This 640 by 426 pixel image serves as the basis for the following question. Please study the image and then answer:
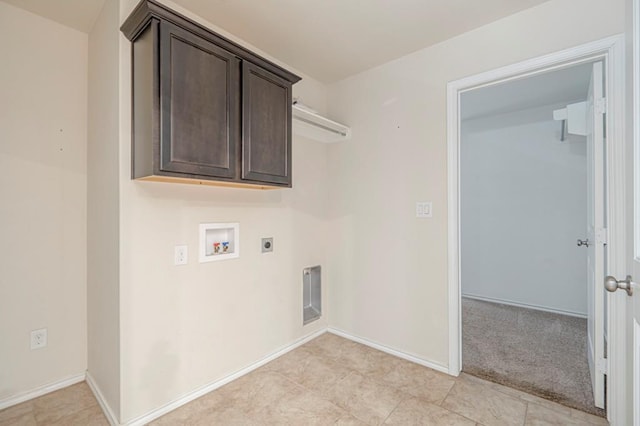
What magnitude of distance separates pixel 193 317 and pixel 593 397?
266 cm

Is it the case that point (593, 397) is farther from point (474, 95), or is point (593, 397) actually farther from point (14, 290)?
point (14, 290)

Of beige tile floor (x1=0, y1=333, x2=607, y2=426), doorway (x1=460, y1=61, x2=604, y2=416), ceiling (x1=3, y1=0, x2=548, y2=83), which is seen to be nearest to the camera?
beige tile floor (x1=0, y1=333, x2=607, y2=426)

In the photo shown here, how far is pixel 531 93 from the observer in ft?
10.8

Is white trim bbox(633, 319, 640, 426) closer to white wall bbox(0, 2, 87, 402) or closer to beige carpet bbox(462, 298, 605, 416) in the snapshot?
beige carpet bbox(462, 298, 605, 416)

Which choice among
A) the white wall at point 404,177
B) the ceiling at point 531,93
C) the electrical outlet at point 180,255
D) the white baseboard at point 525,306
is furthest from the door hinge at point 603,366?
the electrical outlet at point 180,255

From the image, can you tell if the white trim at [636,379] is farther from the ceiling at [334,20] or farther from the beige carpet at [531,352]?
the ceiling at [334,20]

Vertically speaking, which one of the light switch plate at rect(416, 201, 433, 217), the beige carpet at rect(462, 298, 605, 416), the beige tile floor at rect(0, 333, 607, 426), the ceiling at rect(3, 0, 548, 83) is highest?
the ceiling at rect(3, 0, 548, 83)

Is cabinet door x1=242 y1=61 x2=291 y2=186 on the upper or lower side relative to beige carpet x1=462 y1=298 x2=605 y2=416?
upper

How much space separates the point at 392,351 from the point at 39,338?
262 centimetres

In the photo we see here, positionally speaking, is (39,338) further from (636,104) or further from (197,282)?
(636,104)

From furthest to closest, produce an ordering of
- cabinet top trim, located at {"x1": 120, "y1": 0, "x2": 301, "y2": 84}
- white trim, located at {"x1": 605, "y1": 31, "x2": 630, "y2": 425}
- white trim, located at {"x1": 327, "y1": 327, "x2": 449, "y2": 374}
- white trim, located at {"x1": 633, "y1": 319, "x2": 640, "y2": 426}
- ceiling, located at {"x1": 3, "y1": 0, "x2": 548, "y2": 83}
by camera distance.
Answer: white trim, located at {"x1": 327, "y1": 327, "x2": 449, "y2": 374} → ceiling, located at {"x1": 3, "y1": 0, "x2": 548, "y2": 83} → white trim, located at {"x1": 605, "y1": 31, "x2": 630, "y2": 425} → cabinet top trim, located at {"x1": 120, "y1": 0, "x2": 301, "y2": 84} → white trim, located at {"x1": 633, "y1": 319, "x2": 640, "y2": 426}

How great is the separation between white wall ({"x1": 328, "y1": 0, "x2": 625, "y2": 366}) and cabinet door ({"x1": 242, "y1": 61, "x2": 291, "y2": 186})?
886 millimetres

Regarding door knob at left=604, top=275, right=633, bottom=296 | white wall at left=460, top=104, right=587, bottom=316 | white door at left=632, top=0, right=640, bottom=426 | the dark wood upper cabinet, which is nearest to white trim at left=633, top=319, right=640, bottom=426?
white door at left=632, top=0, right=640, bottom=426

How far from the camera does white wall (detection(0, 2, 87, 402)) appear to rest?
1.91 meters
